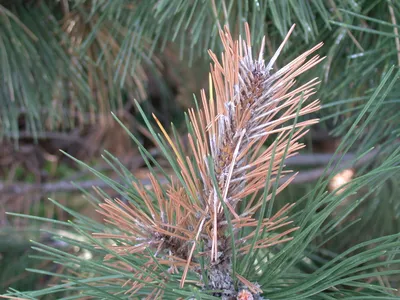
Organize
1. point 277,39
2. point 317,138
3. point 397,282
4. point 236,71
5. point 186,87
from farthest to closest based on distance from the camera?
1. point 317,138
2. point 186,87
3. point 397,282
4. point 277,39
5. point 236,71

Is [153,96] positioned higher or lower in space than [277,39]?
lower

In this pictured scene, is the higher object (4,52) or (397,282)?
(4,52)

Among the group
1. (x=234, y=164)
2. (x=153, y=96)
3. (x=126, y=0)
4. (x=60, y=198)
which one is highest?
(x=126, y=0)

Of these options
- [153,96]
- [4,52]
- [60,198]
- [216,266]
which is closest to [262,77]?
[216,266]

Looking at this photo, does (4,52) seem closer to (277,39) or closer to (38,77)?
(38,77)

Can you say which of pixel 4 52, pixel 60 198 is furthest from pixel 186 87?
pixel 4 52

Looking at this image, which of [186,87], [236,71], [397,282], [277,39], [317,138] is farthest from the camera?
[317,138]

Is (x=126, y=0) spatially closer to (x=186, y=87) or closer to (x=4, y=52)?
(x=4, y=52)

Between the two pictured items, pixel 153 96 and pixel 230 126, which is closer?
pixel 230 126

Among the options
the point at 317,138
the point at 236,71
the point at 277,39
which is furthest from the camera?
the point at 317,138
